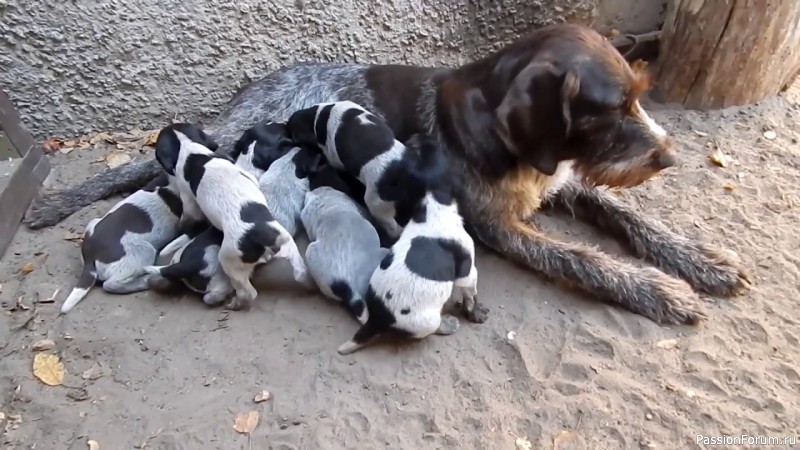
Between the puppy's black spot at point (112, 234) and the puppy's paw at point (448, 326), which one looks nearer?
the puppy's paw at point (448, 326)

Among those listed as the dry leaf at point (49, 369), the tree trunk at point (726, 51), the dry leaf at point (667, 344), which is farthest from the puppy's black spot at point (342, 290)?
the tree trunk at point (726, 51)

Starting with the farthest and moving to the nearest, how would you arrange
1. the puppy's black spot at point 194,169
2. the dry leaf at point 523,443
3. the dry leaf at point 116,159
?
the dry leaf at point 116,159
the puppy's black spot at point 194,169
the dry leaf at point 523,443

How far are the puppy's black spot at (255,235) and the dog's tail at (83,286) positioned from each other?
84 centimetres

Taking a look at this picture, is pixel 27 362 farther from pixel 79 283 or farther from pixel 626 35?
pixel 626 35

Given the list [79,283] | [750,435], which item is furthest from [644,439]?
[79,283]

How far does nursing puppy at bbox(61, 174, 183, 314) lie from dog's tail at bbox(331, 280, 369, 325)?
98cm

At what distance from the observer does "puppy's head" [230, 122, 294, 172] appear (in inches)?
149

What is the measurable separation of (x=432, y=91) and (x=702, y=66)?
1.88 meters

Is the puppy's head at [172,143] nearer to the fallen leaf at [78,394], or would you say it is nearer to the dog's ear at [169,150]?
the dog's ear at [169,150]

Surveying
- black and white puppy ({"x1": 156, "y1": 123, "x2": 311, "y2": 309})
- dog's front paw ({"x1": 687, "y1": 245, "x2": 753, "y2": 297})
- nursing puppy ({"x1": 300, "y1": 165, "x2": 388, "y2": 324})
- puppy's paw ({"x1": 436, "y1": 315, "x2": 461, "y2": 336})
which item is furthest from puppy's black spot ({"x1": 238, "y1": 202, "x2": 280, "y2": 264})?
dog's front paw ({"x1": 687, "y1": 245, "x2": 753, "y2": 297})

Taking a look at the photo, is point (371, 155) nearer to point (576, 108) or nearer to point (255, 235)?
point (255, 235)

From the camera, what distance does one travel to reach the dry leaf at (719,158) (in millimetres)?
4203

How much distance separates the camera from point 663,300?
3.26 m

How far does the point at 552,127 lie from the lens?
10.0ft
